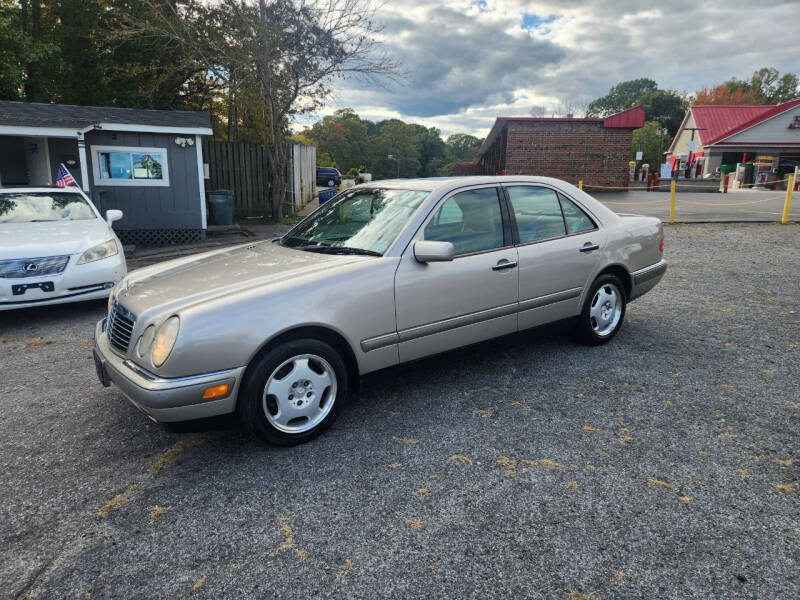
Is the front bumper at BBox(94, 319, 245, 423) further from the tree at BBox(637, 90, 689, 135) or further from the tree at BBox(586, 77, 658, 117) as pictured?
the tree at BBox(586, 77, 658, 117)

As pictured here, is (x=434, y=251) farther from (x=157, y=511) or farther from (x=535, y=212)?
(x=157, y=511)

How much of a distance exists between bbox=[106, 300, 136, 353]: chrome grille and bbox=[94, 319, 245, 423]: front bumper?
247 mm

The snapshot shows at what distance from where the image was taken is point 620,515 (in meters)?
2.54

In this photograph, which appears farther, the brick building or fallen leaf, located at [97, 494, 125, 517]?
the brick building

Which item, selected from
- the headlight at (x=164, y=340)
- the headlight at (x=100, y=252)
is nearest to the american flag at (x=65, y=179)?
the headlight at (x=100, y=252)

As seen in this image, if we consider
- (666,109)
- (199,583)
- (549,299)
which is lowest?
(199,583)

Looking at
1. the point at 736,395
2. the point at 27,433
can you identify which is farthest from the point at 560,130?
the point at 27,433

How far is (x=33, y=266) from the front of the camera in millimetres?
5746

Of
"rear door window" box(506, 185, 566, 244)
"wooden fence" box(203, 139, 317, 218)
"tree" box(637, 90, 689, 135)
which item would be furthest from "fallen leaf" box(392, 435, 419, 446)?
"tree" box(637, 90, 689, 135)

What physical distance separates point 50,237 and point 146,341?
167 inches

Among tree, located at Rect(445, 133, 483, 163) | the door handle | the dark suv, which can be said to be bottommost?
the door handle

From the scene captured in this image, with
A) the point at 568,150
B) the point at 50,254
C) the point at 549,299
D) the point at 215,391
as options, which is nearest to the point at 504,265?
the point at 549,299

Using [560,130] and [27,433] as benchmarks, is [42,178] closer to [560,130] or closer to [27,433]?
[27,433]

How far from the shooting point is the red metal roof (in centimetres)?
4356
